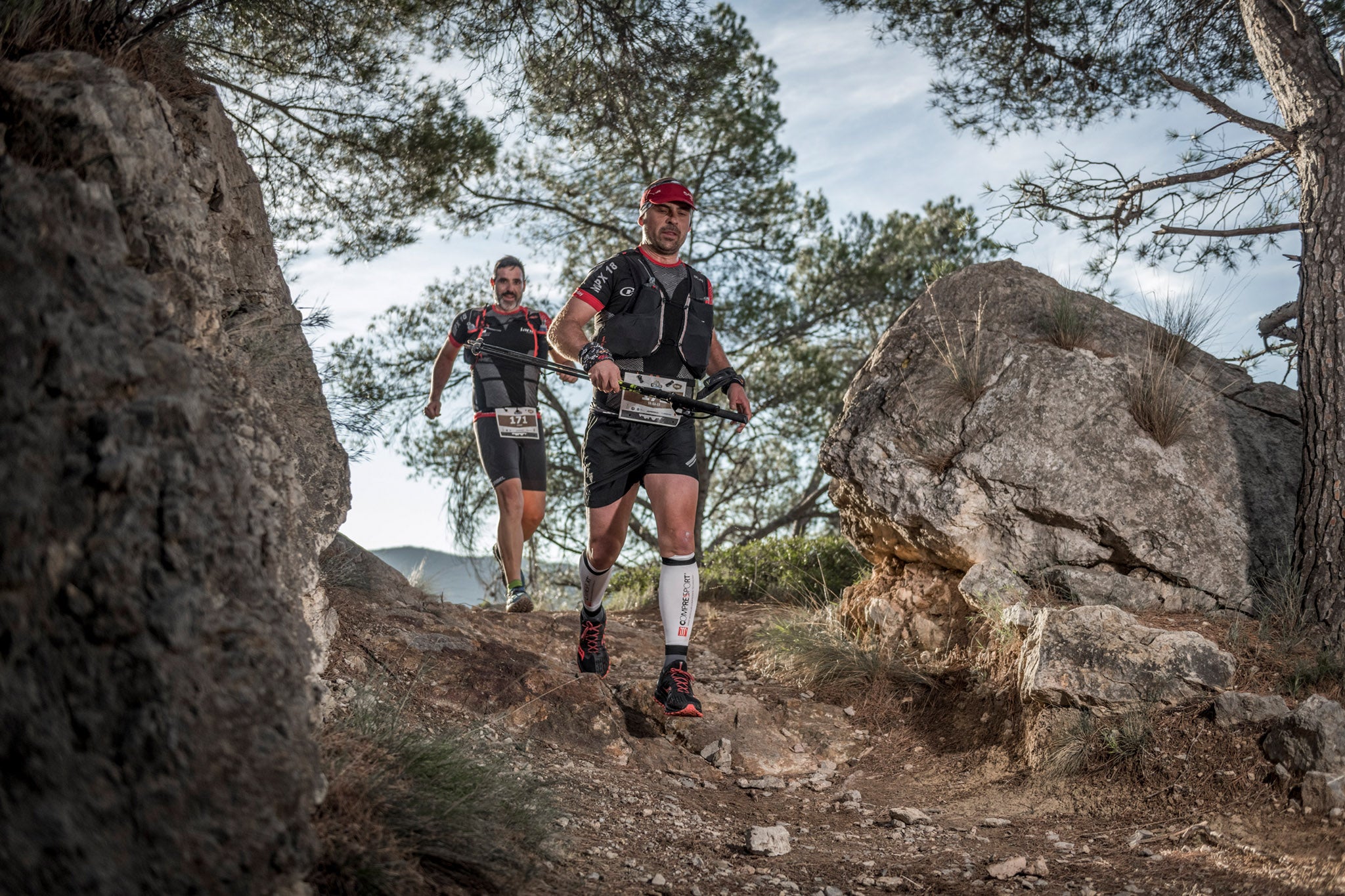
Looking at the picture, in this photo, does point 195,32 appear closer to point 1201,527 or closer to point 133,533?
point 133,533

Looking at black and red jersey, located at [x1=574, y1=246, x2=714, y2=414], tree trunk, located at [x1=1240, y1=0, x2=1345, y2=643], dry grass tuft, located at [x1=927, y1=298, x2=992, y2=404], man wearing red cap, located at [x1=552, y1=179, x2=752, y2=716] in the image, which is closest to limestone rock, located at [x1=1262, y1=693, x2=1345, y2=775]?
tree trunk, located at [x1=1240, y1=0, x2=1345, y2=643]

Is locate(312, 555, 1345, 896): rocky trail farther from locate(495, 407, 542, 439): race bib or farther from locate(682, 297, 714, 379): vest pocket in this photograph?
locate(682, 297, 714, 379): vest pocket

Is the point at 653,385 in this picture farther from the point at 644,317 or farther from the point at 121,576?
the point at 121,576

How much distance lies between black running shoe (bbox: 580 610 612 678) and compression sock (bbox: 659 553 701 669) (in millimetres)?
Answer: 546

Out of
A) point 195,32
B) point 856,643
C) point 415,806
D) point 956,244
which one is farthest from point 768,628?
point 956,244

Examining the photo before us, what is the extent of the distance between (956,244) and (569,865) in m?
11.3

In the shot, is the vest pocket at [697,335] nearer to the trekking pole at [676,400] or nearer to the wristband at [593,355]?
the trekking pole at [676,400]

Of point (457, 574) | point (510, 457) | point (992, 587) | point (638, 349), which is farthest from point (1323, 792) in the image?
point (457, 574)

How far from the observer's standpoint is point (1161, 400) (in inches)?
234

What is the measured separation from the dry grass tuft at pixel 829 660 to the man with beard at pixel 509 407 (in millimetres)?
1894

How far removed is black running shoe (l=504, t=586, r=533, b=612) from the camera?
7.16 meters

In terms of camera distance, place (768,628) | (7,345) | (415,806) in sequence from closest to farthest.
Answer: (7,345)
(415,806)
(768,628)

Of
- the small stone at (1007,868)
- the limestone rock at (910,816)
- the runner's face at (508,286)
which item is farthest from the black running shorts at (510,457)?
the small stone at (1007,868)

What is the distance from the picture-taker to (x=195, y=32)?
249 inches
